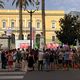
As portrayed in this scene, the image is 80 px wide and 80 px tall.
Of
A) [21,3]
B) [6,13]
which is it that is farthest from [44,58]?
[6,13]

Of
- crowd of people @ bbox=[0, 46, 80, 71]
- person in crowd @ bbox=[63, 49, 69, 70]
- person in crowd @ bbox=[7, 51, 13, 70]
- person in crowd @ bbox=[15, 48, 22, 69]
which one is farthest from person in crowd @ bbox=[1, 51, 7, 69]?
person in crowd @ bbox=[63, 49, 69, 70]

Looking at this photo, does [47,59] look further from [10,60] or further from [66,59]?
[10,60]

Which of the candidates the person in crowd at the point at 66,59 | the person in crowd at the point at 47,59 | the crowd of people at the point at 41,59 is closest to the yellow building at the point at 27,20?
the crowd of people at the point at 41,59

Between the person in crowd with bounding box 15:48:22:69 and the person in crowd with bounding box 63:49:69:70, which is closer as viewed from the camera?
the person in crowd with bounding box 63:49:69:70

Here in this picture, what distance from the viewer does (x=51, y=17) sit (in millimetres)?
128000

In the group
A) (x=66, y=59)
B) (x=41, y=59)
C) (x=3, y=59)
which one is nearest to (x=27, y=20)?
(x=3, y=59)

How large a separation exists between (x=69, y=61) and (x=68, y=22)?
30.6 metres

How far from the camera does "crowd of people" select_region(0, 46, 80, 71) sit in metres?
31.5

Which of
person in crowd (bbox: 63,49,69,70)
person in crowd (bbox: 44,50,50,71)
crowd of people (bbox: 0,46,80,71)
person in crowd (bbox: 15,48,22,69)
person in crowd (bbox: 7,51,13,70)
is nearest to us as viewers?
crowd of people (bbox: 0,46,80,71)

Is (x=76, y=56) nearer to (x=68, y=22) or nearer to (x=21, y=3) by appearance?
(x=21, y=3)

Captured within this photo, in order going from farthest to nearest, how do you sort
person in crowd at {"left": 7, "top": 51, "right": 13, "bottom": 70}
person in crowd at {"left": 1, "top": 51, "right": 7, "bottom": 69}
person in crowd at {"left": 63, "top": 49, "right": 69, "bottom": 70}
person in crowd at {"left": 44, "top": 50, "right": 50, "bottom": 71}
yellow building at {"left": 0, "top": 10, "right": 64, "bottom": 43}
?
yellow building at {"left": 0, "top": 10, "right": 64, "bottom": 43}
person in crowd at {"left": 1, "top": 51, "right": 7, "bottom": 69}
person in crowd at {"left": 63, "top": 49, "right": 69, "bottom": 70}
person in crowd at {"left": 7, "top": 51, "right": 13, "bottom": 70}
person in crowd at {"left": 44, "top": 50, "right": 50, "bottom": 71}

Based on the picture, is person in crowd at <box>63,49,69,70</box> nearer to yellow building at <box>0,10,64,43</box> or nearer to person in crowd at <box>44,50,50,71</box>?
person in crowd at <box>44,50,50,71</box>

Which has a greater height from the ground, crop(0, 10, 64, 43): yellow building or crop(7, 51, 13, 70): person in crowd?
crop(0, 10, 64, 43): yellow building

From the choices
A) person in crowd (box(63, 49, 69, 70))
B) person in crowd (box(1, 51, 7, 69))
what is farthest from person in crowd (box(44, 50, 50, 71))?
person in crowd (box(1, 51, 7, 69))
